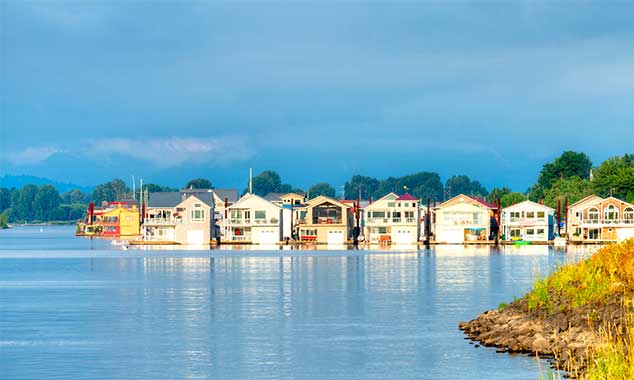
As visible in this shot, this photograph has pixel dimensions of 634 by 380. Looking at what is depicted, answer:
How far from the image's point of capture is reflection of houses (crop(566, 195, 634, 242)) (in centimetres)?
11481

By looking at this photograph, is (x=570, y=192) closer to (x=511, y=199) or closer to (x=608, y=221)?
(x=511, y=199)

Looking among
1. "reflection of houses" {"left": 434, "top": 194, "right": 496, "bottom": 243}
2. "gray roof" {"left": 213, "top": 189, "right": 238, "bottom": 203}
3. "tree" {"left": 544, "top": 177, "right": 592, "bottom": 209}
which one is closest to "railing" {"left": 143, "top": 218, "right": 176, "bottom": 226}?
"gray roof" {"left": 213, "top": 189, "right": 238, "bottom": 203}

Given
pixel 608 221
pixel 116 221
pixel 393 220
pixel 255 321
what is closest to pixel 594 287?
pixel 255 321

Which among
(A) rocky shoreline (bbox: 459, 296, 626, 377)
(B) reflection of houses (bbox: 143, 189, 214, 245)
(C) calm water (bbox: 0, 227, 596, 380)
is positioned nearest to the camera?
(A) rocky shoreline (bbox: 459, 296, 626, 377)

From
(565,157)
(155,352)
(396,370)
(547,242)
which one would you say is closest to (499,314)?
(396,370)

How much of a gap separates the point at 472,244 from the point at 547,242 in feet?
29.4

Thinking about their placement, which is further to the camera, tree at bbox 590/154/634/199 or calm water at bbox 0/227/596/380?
tree at bbox 590/154/634/199

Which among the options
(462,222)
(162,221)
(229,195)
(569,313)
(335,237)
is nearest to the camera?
(569,313)

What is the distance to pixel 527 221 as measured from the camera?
120 m

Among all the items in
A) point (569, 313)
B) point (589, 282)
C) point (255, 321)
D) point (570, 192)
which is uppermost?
point (570, 192)

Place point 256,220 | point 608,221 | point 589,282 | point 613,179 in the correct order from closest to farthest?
point 589,282
point 608,221
point 256,220
point 613,179

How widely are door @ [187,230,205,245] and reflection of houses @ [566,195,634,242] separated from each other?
45.5 m

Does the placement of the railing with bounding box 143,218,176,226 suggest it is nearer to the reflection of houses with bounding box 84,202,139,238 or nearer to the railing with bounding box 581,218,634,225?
the reflection of houses with bounding box 84,202,139,238

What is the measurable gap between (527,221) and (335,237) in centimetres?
2382
